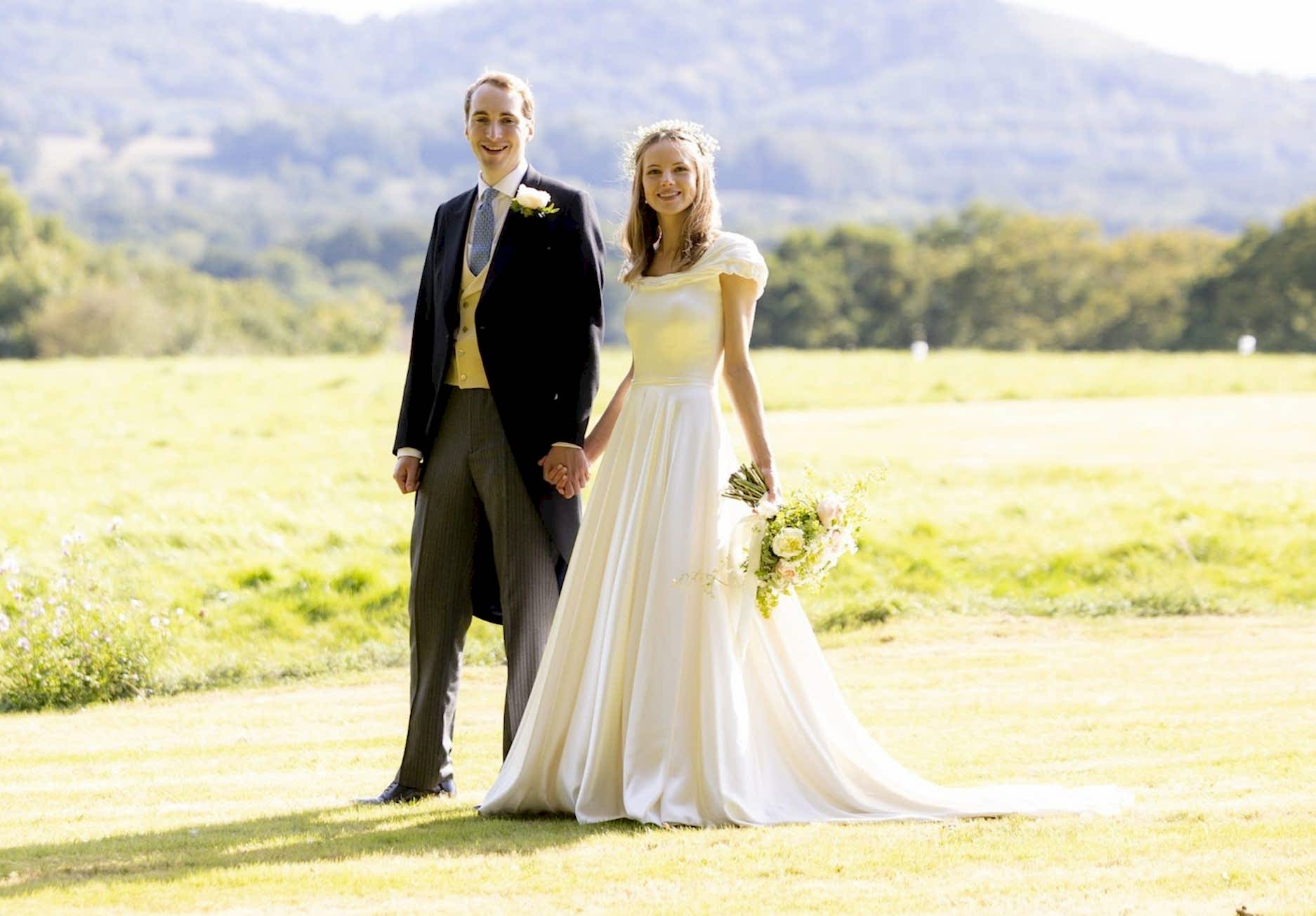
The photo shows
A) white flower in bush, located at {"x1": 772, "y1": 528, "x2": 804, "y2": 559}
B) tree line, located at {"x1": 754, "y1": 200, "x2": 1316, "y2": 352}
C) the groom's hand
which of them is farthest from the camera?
tree line, located at {"x1": 754, "y1": 200, "x2": 1316, "y2": 352}

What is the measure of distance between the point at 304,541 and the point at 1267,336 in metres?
66.7

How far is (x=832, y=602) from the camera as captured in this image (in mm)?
12703

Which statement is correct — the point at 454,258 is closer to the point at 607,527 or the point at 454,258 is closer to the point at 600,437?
the point at 600,437

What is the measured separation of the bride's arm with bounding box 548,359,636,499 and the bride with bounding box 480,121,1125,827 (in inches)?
4.7

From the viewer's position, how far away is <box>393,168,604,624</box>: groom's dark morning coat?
6141 mm

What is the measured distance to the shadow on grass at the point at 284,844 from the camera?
530 cm

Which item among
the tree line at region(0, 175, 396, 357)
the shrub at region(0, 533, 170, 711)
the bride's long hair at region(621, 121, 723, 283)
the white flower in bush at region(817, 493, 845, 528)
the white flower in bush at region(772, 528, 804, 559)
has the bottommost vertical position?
the shrub at region(0, 533, 170, 711)

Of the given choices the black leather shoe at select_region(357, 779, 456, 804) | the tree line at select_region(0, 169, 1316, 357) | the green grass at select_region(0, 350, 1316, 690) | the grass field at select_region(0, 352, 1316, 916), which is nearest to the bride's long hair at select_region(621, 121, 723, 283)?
the grass field at select_region(0, 352, 1316, 916)

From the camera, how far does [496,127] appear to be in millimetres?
6227

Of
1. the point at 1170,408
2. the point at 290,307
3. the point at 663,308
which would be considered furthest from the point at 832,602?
the point at 290,307

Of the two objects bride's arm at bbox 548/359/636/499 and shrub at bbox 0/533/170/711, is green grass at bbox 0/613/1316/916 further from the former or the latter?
bride's arm at bbox 548/359/636/499

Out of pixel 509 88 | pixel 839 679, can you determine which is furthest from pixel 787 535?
pixel 839 679

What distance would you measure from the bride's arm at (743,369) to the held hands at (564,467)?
0.61 m

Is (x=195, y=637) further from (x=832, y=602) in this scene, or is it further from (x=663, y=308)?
(x=663, y=308)
